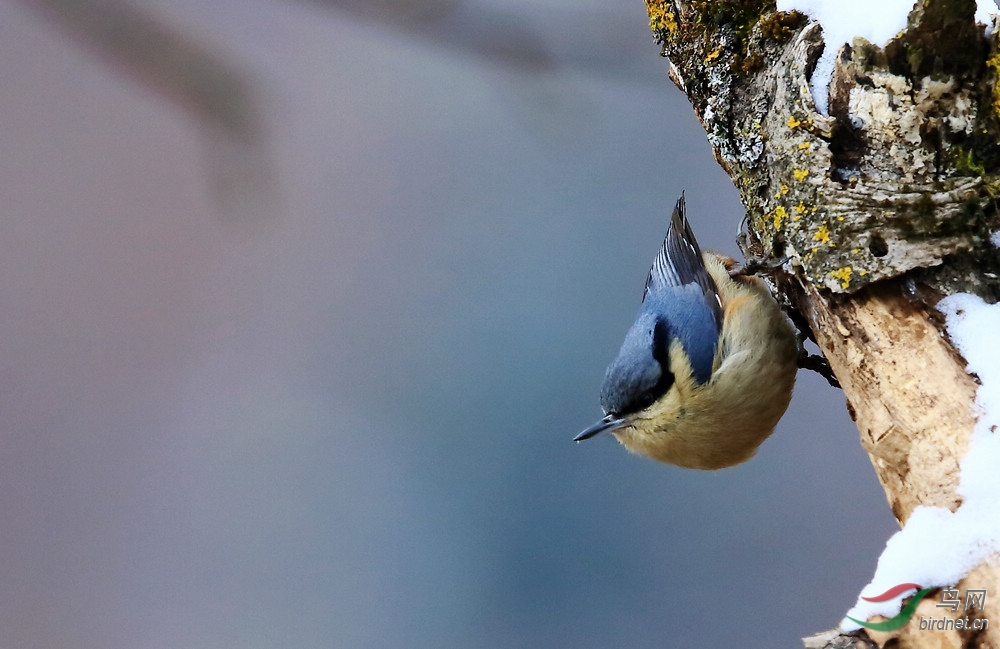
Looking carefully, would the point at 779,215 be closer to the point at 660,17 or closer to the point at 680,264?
the point at 660,17

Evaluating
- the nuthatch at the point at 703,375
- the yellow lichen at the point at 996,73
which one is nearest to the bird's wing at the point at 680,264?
the nuthatch at the point at 703,375

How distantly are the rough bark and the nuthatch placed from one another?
29 centimetres

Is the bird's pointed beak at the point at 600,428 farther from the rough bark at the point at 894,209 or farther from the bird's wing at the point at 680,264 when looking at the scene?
the rough bark at the point at 894,209

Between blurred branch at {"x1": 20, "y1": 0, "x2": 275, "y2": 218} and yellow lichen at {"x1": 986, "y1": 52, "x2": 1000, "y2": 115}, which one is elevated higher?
yellow lichen at {"x1": 986, "y1": 52, "x2": 1000, "y2": 115}

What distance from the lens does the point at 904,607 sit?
836mm

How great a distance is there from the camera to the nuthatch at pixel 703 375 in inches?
59.4

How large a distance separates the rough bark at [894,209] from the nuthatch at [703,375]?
291 mm

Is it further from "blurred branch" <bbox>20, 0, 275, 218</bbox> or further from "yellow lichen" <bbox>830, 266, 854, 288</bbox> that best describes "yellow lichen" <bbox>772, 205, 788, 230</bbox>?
"blurred branch" <bbox>20, 0, 275, 218</bbox>

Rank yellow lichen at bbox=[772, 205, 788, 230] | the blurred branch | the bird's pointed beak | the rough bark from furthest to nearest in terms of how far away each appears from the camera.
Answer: the bird's pointed beak < yellow lichen at bbox=[772, 205, 788, 230] < the rough bark < the blurred branch

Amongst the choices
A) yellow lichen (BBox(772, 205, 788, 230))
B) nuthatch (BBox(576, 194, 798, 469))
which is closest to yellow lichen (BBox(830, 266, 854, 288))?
yellow lichen (BBox(772, 205, 788, 230))

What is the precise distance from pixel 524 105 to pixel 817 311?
542 mm

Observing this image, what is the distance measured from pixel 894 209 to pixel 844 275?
11 cm

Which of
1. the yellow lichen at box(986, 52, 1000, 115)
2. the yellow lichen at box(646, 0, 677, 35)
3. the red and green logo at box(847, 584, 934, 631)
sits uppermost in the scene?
the yellow lichen at box(646, 0, 677, 35)

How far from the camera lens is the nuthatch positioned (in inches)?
59.4
